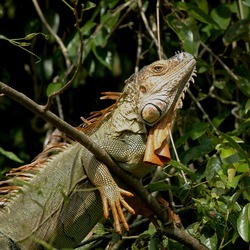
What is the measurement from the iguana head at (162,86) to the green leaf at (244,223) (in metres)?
0.53

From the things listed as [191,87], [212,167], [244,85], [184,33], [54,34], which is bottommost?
[191,87]

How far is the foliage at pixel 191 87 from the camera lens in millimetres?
3816

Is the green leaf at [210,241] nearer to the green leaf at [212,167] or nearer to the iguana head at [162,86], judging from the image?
the green leaf at [212,167]

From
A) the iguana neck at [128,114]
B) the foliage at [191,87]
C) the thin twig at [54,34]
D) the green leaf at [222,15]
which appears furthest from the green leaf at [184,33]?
the thin twig at [54,34]

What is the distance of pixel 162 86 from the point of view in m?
3.67

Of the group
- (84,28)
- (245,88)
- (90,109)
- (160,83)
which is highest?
(160,83)

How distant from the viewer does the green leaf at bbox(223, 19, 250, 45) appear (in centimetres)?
488

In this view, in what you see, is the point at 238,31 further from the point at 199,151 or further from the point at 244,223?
the point at 244,223

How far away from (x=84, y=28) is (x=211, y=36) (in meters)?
0.79

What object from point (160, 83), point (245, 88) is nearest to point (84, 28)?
point (245, 88)

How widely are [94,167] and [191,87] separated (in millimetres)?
2189

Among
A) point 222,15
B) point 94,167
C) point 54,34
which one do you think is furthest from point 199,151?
point 54,34

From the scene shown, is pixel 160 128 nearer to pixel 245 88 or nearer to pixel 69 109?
pixel 245 88

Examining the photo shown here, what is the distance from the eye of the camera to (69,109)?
5941mm
